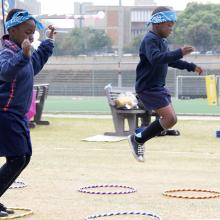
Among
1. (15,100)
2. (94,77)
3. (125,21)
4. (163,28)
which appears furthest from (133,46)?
(15,100)

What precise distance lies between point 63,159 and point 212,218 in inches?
207

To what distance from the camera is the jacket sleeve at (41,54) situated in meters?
7.05

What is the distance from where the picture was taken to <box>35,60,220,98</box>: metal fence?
29469mm

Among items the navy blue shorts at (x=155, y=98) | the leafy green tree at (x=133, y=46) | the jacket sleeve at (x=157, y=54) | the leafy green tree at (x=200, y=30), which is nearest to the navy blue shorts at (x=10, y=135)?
the jacket sleeve at (x=157, y=54)

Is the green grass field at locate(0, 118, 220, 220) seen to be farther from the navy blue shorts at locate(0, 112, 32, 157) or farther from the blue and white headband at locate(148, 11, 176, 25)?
the blue and white headband at locate(148, 11, 176, 25)

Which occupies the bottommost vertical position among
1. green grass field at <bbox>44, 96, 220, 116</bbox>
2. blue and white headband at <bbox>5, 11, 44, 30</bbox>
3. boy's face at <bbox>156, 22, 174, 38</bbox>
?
green grass field at <bbox>44, 96, 220, 116</bbox>

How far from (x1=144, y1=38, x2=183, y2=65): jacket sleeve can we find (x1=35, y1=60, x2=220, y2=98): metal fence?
18.8 meters

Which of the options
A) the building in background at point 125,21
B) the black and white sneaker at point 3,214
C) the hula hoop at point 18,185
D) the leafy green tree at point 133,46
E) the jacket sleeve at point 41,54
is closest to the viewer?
the black and white sneaker at point 3,214

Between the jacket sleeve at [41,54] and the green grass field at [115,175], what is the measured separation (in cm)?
145

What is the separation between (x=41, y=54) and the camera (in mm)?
7156

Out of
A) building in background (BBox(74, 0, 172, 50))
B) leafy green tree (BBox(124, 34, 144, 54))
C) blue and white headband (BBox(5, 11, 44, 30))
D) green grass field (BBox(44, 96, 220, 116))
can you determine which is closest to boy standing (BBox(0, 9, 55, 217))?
blue and white headband (BBox(5, 11, 44, 30))

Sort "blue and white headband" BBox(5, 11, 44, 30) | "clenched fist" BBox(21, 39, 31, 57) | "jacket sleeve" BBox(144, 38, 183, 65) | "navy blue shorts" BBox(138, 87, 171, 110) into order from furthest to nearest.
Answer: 1. "navy blue shorts" BBox(138, 87, 171, 110)
2. "jacket sleeve" BBox(144, 38, 183, 65)
3. "blue and white headband" BBox(5, 11, 44, 30)
4. "clenched fist" BBox(21, 39, 31, 57)

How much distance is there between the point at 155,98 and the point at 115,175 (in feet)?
5.20

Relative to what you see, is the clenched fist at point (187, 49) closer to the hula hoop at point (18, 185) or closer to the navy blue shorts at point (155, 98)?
the navy blue shorts at point (155, 98)
